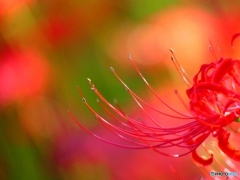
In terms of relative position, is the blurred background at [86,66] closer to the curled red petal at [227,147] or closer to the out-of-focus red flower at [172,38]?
the out-of-focus red flower at [172,38]

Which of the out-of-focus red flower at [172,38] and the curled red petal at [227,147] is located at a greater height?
the out-of-focus red flower at [172,38]

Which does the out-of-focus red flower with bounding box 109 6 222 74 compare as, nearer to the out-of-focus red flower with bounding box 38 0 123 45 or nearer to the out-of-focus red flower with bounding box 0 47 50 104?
the out-of-focus red flower with bounding box 38 0 123 45

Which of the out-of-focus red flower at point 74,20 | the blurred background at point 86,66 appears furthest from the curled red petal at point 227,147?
the out-of-focus red flower at point 74,20

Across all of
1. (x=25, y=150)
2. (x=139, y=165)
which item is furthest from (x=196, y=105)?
(x=25, y=150)

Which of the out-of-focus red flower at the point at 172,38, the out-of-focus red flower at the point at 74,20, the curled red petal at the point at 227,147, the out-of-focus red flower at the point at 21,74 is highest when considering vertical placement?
the out-of-focus red flower at the point at 74,20

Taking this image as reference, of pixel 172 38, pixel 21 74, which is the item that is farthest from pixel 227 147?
pixel 21 74

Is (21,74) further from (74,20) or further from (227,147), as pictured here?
(227,147)

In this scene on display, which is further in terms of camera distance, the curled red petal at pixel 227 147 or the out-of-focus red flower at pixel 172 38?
the out-of-focus red flower at pixel 172 38
